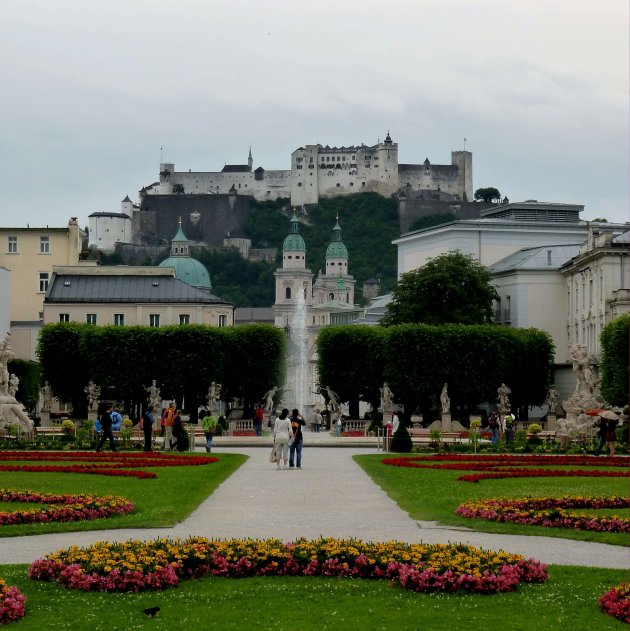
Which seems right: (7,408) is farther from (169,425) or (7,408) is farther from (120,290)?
(120,290)

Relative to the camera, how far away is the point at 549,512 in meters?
22.9

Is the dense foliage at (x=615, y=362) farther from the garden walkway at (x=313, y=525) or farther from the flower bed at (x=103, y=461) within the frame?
the garden walkway at (x=313, y=525)

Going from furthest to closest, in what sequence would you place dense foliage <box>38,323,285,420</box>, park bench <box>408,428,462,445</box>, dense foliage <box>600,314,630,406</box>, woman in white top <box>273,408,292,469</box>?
dense foliage <box>38,323,285,420</box>
dense foliage <box>600,314,630,406</box>
park bench <box>408,428,462,445</box>
woman in white top <box>273,408,292,469</box>

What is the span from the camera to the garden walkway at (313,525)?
19.7 meters

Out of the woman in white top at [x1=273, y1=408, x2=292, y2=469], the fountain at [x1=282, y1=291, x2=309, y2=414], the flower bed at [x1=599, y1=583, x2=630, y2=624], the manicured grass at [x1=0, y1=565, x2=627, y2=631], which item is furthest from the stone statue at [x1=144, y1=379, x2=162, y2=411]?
the flower bed at [x1=599, y1=583, x2=630, y2=624]

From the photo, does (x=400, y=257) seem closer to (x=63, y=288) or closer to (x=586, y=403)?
(x=63, y=288)

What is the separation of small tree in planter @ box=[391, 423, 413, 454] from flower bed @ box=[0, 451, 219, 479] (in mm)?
8793

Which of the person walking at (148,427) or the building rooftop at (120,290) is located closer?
the person walking at (148,427)

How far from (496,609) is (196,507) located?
1149 centimetres

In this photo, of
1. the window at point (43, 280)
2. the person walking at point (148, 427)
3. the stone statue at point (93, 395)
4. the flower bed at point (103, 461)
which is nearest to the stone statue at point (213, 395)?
the stone statue at point (93, 395)

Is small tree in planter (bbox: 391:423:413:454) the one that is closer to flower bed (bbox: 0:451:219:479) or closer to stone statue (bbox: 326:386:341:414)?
flower bed (bbox: 0:451:219:479)

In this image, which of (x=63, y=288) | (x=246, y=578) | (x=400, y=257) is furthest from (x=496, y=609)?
(x=400, y=257)

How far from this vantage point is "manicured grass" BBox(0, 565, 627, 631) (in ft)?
47.5

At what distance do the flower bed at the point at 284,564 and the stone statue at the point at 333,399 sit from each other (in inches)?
2320
